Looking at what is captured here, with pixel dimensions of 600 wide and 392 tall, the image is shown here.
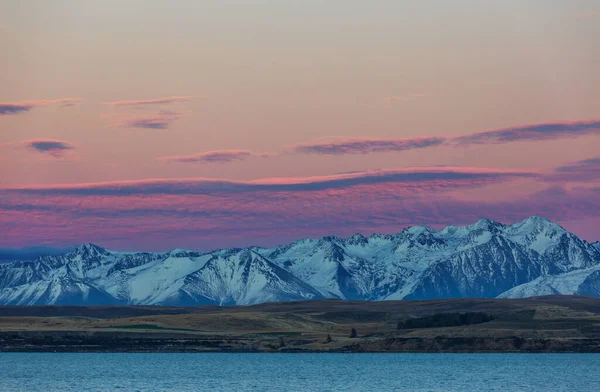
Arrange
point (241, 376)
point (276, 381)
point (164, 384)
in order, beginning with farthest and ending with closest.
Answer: point (241, 376) → point (276, 381) → point (164, 384)

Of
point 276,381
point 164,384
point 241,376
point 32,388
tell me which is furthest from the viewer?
point 241,376

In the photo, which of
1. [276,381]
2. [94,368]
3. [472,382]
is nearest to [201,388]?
[276,381]

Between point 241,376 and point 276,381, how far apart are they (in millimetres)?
14356

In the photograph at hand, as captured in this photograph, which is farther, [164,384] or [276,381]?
[276,381]

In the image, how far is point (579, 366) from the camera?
19138 centimetres

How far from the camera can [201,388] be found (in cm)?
14125

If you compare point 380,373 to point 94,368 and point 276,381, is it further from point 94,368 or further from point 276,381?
point 94,368

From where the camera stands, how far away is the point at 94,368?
617 feet

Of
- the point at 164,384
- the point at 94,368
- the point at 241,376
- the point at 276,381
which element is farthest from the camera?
the point at 94,368

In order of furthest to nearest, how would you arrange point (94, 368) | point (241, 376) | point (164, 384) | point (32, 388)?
1. point (94, 368)
2. point (241, 376)
3. point (164, 384)
4. point (32, 388)

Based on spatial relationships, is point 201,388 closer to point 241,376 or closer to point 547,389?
point 241,376

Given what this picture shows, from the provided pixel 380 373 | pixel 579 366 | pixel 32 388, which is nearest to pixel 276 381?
pixel 380 373

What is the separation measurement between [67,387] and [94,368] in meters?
48.5

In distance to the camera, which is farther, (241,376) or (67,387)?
(241,376)
